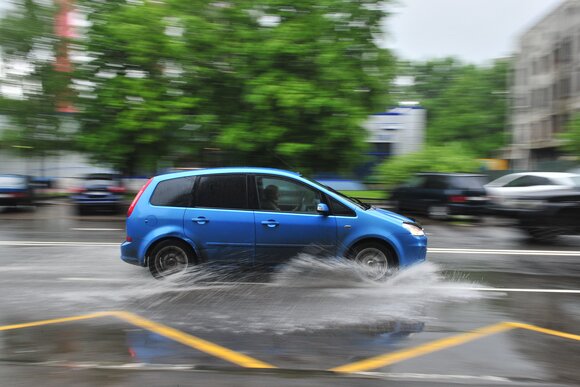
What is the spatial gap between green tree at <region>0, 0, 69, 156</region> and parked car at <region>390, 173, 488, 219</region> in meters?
13.2

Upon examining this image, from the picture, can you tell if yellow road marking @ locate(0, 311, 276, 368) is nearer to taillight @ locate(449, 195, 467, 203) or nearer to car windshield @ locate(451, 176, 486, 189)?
taillight @ locate(449, 195, 467, 203)

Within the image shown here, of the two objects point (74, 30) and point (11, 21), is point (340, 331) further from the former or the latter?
point (11, 21)

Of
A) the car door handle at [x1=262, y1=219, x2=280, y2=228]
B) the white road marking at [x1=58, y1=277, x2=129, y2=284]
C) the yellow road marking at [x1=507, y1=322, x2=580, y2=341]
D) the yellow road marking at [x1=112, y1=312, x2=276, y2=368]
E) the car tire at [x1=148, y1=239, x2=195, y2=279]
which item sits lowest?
the yellow road marking at [x1=507, y1=322, x2=580, y2=341]

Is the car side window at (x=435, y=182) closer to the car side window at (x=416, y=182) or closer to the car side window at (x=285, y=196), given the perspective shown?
the car side window at (x=416, y=182)

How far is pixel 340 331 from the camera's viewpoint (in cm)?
533

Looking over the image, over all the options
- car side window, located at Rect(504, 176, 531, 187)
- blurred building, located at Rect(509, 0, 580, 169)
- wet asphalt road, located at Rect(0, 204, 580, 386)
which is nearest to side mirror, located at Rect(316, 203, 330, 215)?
wet asphalt road, located at Rect(0, 204, 580, 386)

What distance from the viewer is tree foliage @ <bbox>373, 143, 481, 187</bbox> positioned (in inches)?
978

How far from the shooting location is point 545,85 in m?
46.9

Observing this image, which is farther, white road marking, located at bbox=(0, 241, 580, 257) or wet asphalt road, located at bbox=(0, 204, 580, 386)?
white road marking, located at bbox=(0, 241, 580, 257)

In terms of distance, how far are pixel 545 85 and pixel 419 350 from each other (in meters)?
48.0

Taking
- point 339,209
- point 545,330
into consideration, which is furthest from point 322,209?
point 545,330

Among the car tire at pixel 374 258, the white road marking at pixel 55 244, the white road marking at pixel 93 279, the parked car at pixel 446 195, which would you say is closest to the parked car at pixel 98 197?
the white road marking at pixel 55 244

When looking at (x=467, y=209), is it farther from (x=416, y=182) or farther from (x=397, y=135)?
(x=397, y=135)

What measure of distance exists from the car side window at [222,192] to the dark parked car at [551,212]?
706cm
